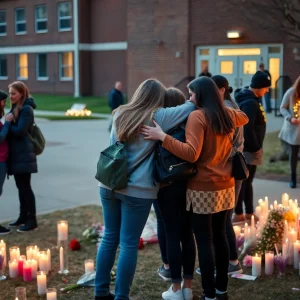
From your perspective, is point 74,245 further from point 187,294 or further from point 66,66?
point 66,66

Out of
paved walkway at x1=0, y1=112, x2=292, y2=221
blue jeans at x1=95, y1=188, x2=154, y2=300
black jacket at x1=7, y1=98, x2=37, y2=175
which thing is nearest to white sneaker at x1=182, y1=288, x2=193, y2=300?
blue jeans at x1=95, y1=188, x2=154, y2=300

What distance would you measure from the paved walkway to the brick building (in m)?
5.52

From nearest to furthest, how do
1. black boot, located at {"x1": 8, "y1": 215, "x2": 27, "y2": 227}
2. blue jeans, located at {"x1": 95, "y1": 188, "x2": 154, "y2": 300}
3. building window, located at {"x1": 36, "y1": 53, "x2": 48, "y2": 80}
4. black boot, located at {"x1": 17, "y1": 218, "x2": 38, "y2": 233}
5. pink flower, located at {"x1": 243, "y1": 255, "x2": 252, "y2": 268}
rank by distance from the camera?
blue jeans, located at {"x1": 95, "y1": 188, "x2": 154, "y2": 300}, pink flower, located at {"x1": 243, "y1": 255, "x2": 252, "y2": 268}, black boot, located at {"x1": 17, "y1": 218, "x2": 38, "y2": 233}, black boot, located at {"x1": 8, "y1": 215, "x2": 27, "y2": 227}, building window, located at {"x1": 36, "y1": 53, "x2": 48, "y2": 80}

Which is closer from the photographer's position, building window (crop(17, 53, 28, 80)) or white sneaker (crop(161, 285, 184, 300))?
white sneaker (crop(161, 285, 184, 300))

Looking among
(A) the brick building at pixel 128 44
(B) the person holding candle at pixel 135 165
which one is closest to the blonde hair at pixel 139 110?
(B) the person holding candle at pixel 135 165

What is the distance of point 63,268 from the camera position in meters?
5.63

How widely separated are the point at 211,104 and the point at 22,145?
127 inches

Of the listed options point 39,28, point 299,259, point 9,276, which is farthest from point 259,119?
point 39,28

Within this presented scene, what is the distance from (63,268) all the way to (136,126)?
2.12 meters

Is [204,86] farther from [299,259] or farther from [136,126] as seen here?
[299,259]

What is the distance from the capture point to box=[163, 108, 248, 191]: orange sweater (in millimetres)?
4172

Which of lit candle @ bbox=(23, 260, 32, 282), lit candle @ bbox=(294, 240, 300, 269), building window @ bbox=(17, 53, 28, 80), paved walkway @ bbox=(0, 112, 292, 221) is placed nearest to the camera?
lit candle @ bbox=(23, 260, 32, 282)

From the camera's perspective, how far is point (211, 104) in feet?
14.0

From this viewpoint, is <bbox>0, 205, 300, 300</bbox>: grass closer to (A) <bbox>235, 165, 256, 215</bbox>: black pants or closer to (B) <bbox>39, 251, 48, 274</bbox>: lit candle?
(B) <bbox>39, 251, 48, 274</bbox>: lit candle
